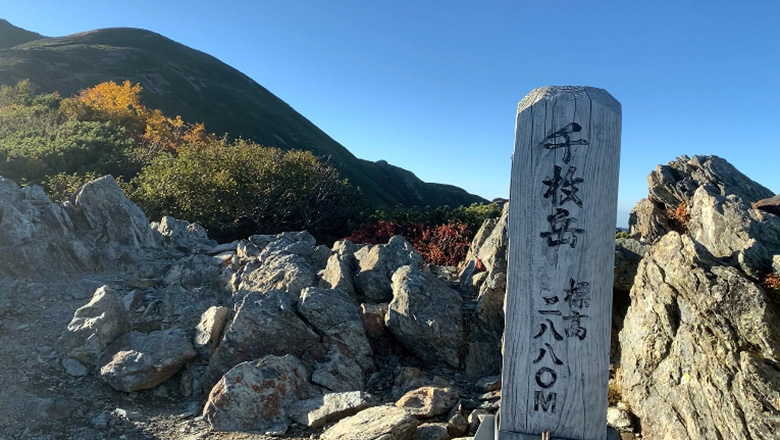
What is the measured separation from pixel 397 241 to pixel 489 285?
2.51 metres

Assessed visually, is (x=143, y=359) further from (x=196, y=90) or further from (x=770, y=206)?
(x=196, y=90)

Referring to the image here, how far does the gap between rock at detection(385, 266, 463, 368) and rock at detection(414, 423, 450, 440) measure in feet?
6.28

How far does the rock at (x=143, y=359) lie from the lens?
6.30m

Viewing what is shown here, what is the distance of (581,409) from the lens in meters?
3.06

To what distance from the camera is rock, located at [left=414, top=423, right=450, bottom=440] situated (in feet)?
16.8

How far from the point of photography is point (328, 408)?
5.68 metres

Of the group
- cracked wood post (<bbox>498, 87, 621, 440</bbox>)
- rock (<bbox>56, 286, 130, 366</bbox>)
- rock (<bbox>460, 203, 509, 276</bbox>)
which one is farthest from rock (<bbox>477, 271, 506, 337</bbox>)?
rock (<bbox>56, 286, 130, 366</bbox>)

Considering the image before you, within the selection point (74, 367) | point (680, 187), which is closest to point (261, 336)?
point (74, 367)

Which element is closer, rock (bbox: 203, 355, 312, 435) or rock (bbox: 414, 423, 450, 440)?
rock (bbox: 414, 423, 450, 440)

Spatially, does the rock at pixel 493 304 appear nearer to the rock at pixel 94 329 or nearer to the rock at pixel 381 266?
the rock at pixel 381 266

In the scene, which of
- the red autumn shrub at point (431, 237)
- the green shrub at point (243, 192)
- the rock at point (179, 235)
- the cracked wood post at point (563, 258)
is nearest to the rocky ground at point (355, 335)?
the rock at point (179, 235)

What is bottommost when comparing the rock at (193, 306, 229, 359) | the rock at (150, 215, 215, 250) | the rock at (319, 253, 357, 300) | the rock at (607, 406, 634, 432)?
the rock at (607, 406, 634, 432)

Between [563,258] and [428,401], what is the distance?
336cm

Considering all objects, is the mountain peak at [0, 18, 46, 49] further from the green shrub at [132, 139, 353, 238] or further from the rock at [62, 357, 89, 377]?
the rock at [62, 357, 89, 377]
